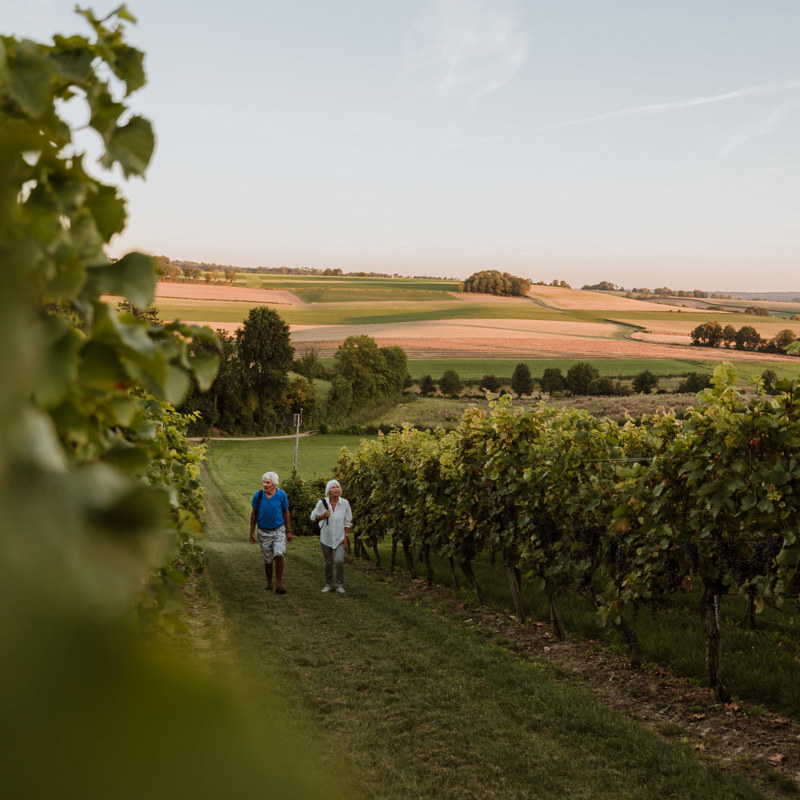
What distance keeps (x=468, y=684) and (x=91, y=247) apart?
741 cm

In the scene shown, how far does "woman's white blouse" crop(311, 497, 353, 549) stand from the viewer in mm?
11789

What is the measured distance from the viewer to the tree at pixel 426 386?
93.1m

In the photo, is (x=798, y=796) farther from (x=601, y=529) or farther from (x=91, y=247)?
(x=91, y=247)

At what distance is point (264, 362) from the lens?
64375 millimetres

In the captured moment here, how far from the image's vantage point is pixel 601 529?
8875 millimetres

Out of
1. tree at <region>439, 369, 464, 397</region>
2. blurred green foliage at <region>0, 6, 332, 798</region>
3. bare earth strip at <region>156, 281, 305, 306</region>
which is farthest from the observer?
tree at <region>439, 369, 464, 397</region>

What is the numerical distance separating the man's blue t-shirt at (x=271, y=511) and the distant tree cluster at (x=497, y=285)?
99.8m

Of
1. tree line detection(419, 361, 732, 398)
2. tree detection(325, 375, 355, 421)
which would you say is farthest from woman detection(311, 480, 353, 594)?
tree line detection(419, 361, 732, 398)

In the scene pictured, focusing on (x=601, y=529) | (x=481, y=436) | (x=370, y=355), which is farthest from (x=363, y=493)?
(x=370, y=355)

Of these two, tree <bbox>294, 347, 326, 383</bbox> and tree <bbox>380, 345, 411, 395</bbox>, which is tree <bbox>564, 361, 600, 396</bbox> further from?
tree <bbox>294, 347, 326, 383</bbox>

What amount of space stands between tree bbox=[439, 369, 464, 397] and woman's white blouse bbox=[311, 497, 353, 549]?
257ft

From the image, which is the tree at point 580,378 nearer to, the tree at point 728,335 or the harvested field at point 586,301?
the tree at point 728,335

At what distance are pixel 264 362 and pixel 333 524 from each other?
5420cm

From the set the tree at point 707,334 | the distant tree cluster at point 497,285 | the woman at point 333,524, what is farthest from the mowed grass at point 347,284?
the woman at point 333,524
